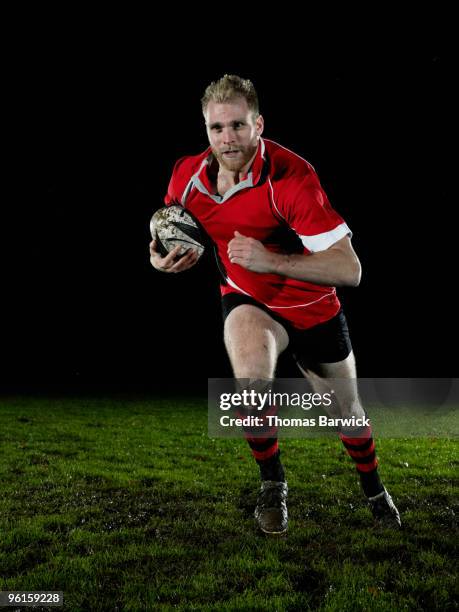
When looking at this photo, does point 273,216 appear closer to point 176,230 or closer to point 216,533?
point 176,230

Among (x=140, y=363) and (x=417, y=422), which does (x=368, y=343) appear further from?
(x=417, y=422)

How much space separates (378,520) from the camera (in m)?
4.70

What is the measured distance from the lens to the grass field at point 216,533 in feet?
11.2

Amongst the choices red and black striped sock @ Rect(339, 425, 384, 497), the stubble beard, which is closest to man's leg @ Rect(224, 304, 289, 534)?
red and black striped sock @ Rect(339, 425, 384, 497)

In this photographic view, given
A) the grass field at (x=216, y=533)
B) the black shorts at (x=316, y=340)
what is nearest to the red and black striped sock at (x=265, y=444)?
the grass field at (x=216, y=533)

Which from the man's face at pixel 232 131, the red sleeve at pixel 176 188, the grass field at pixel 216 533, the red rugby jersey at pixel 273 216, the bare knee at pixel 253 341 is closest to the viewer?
the grass field at pixel 216 533

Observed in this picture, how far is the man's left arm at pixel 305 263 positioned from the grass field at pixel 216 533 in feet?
6.29

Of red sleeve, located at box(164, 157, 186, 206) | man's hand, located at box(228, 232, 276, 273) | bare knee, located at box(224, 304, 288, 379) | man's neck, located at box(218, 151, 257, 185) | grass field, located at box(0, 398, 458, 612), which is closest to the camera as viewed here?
grass field, located at box(0, 398, 458, 612)

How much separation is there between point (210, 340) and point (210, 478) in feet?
87.9

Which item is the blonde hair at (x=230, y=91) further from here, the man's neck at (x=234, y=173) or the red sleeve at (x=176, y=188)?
the red sleeve at (x=176, y=188)

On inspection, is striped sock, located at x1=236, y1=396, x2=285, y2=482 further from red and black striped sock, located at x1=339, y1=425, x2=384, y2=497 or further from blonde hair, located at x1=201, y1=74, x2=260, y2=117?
blonde hair, located at x1=201, y1=74, x2=260, y2=117

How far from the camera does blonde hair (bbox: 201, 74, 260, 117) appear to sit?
4.44m

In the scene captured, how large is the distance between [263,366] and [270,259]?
0.87 metres

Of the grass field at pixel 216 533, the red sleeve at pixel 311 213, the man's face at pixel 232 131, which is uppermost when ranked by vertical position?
the man's face at pixel 232 131
